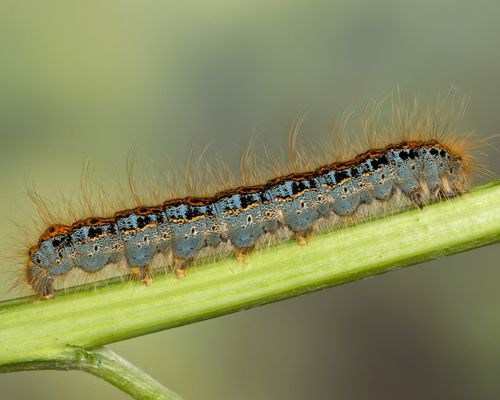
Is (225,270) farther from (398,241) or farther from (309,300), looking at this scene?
(309,300)

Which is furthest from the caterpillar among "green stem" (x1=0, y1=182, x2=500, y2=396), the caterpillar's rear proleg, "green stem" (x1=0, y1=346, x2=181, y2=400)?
"green stem" (x1=0, y1=346, x2=181, y2=400)

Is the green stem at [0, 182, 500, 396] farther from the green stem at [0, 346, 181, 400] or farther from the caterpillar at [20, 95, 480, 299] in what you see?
the caterpillar at [20, 95, 480, 299]

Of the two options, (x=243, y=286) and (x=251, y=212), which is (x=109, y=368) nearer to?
(x=243, y=286)

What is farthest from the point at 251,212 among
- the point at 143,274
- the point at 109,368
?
the point at 109,368

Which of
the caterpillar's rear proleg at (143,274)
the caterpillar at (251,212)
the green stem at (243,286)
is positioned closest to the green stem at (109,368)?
the green stem at (243,286)

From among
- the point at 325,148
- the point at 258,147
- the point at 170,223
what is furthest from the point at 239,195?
the point at 258,147

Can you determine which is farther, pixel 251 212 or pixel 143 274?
pixel 251 212
